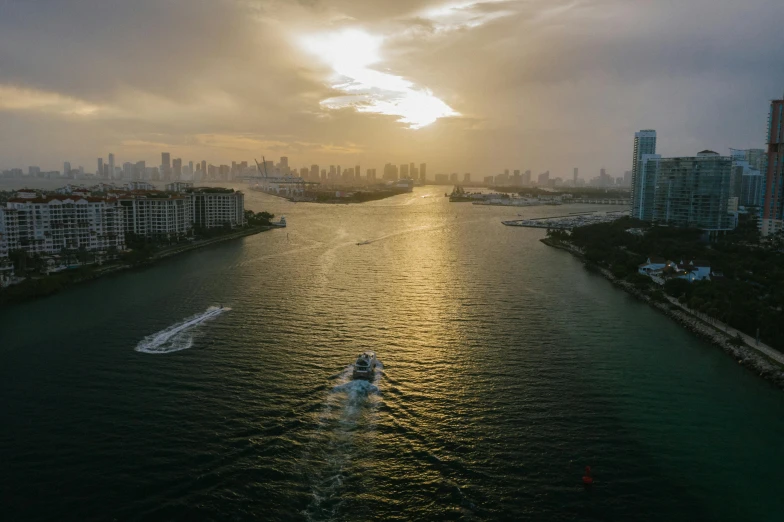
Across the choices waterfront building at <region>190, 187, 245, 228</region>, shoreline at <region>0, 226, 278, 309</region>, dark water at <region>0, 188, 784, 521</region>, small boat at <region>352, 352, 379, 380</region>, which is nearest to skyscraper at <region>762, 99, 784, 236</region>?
dark water at <region>0, 188, 784, 521</region>

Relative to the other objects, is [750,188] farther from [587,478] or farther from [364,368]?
[587,478]

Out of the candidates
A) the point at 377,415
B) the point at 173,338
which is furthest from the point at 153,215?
the point at 377,415

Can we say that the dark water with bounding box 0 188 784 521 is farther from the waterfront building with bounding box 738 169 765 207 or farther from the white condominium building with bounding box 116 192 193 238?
the waterfront building with bounding box 738 169 765 207

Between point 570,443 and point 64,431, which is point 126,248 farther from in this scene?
point 570,443

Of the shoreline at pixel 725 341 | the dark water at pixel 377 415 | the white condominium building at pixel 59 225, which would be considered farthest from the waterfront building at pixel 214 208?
the shoreline at pixel 725 341

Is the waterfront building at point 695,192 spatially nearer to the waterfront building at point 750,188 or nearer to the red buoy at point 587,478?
the waterfront building at point 750,188

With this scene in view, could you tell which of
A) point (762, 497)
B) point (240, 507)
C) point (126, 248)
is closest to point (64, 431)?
point (240, 507)

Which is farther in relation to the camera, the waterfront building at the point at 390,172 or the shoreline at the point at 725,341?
the waterfront building at the point at 390,172
